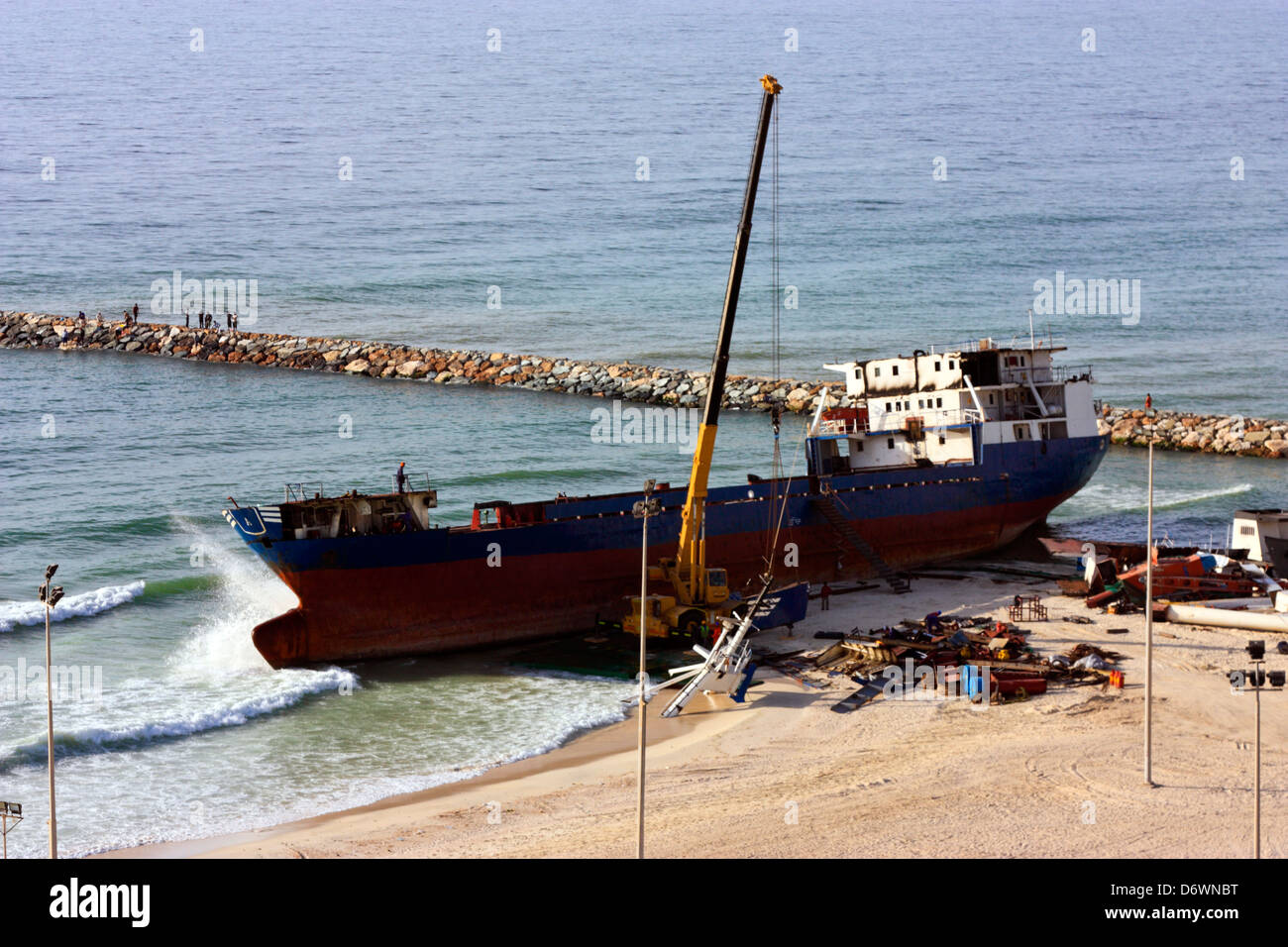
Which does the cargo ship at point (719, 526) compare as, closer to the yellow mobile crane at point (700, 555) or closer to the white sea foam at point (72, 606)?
the yellow mobile crane at point (700, 555)

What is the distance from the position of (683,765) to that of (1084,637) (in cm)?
1372

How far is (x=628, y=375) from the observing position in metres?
77.1

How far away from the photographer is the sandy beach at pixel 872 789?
982 inches

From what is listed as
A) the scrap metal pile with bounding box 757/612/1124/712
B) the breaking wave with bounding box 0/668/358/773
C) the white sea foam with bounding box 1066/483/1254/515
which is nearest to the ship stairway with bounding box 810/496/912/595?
the scrap metal pile with bounding box 757/612/1124/712

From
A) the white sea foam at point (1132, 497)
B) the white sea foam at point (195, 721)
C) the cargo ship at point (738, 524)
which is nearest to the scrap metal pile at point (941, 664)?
the cargo ship at point (738, 524)

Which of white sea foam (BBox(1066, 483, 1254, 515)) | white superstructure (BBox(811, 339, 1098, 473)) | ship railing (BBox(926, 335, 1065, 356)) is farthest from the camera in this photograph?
white sea foam (BBox(1066, 483, 1254, 515))

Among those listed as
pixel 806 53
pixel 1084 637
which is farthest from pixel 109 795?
pixel 806 53

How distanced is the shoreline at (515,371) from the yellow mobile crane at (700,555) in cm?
2785

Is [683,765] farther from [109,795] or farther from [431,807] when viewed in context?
[109,795]

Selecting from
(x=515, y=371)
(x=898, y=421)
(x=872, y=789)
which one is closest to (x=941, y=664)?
(x=872, y=789)

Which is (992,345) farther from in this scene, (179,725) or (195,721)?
(179,725)

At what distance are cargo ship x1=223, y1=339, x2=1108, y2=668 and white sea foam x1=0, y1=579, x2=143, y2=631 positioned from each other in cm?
630

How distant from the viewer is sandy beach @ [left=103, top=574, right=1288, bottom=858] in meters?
25.0

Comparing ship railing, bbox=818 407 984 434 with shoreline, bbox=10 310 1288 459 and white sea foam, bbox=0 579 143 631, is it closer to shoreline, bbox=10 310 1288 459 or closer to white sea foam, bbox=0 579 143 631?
shoreline, bbox=10 310 1288 459
